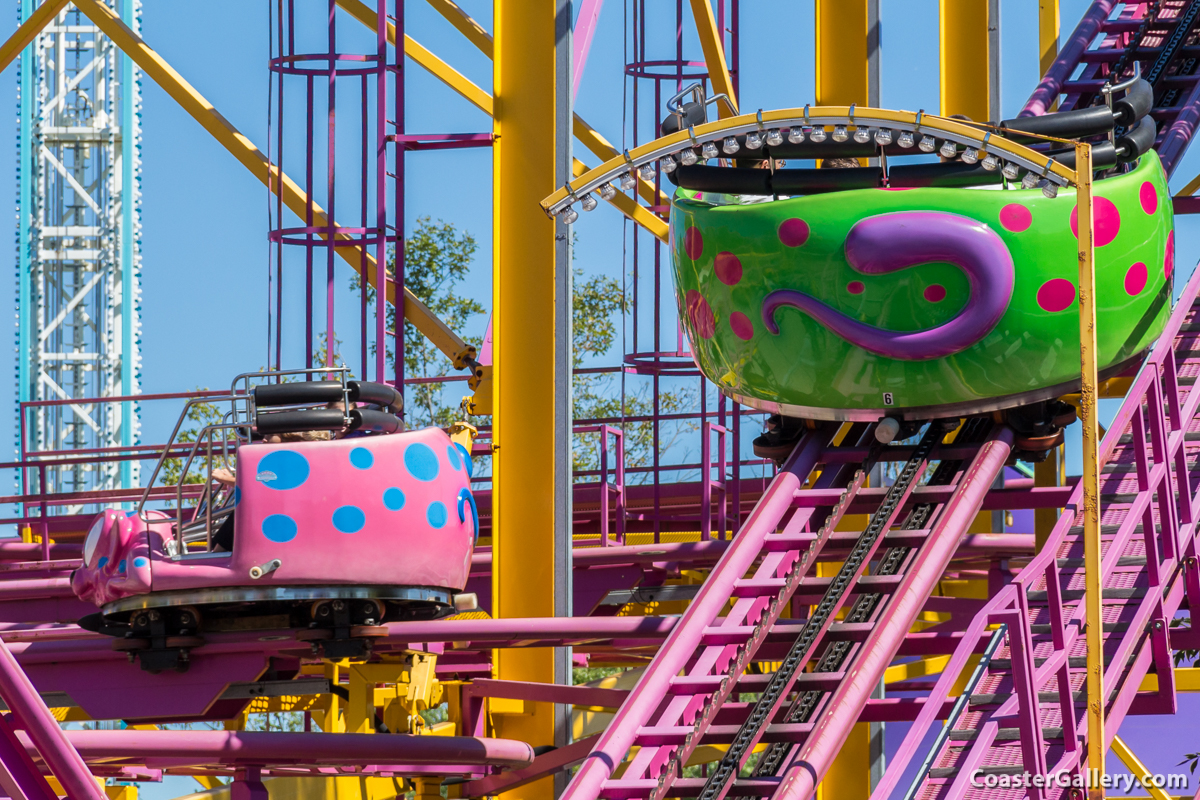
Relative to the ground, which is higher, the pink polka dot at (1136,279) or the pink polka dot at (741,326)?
the pink polka dot at (1136,279)

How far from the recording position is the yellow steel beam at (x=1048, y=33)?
18781 mm

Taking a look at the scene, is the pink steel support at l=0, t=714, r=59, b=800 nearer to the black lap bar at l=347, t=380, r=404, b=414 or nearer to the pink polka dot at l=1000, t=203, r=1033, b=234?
the black lap bar at l=347, t=380, r=404, b=414

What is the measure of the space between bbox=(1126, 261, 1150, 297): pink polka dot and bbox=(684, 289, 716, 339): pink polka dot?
2.11 m

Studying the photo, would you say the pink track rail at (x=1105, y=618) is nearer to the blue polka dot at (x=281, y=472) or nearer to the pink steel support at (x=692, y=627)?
the pink steel support at (x=692, y=627)

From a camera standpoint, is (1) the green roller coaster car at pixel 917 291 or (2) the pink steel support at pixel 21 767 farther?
(1) the green roller coaster car at pixel 917 291

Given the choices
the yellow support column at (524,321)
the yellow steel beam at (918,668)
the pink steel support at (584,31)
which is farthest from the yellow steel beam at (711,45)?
the yellow steel beam at (918,668)

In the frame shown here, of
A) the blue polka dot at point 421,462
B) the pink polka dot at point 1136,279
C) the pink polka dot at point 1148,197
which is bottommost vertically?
the blue polka dot at point 421,462

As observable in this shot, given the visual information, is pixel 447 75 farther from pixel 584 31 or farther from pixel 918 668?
pixel 918 668

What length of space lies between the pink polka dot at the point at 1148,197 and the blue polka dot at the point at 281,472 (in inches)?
176

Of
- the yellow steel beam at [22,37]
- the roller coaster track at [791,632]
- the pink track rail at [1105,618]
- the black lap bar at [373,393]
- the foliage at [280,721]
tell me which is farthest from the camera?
the foliage at [280,721]

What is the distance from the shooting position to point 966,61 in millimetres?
14094

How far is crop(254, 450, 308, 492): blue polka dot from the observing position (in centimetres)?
923

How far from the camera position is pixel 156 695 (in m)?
10.1

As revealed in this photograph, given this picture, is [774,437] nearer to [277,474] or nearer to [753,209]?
[753,209]
